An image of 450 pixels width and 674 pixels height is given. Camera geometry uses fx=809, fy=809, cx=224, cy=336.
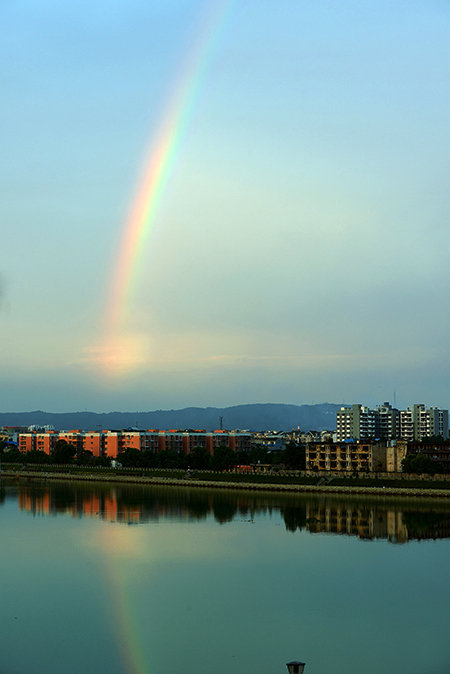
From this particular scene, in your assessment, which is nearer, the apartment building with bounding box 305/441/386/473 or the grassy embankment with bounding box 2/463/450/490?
the grassy embankment with bounding box 2/463/450/490

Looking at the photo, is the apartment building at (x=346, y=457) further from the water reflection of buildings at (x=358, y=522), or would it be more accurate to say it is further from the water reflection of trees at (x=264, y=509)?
the water reflection of buildings at (x=358, y=522)

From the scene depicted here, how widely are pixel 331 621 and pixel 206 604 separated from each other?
261cm

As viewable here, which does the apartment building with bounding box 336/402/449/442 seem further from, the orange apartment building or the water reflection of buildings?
the water reflection of buildings

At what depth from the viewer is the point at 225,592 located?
1719 cm

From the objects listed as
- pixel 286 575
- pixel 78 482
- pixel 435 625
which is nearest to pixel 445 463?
pixel 78 482

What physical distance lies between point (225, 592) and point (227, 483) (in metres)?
28.1

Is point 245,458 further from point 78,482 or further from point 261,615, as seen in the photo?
point 261,615

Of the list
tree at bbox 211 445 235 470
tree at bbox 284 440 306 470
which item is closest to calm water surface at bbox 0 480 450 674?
tree at bbox 284 440 306 470

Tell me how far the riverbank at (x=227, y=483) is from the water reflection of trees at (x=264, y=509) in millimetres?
1856

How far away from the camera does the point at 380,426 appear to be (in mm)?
81625

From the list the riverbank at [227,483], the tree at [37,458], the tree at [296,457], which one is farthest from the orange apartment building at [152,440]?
the tree at [296,457]

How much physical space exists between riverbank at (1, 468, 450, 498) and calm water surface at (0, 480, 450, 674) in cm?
587

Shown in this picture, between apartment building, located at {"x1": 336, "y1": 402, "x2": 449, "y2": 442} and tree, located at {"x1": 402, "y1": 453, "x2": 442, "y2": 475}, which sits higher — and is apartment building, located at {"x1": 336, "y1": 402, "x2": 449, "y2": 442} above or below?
above

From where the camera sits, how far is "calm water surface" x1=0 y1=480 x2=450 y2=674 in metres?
12.6
